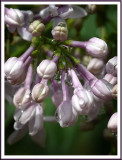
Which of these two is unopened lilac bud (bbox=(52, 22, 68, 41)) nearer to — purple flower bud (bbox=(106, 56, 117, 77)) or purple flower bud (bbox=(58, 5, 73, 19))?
purple flower bud (bbox=(58, 5, 73, 19))

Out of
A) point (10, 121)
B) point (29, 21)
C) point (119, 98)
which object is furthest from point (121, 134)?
point (10, 121)

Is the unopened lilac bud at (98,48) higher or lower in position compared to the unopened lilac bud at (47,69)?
higher

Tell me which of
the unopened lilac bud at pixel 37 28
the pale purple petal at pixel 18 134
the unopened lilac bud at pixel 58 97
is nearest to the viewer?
the unopened lilac bud at pixel 37 28

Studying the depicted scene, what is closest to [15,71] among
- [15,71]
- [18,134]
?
[15,71]

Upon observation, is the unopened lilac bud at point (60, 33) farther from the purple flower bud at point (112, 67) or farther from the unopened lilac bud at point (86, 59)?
the unopened lilac bud at point (86, 59)

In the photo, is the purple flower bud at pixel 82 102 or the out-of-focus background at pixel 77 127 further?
the out-of-focus background at pixel 77 127

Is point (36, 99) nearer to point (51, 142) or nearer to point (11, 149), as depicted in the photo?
point (11, 149)

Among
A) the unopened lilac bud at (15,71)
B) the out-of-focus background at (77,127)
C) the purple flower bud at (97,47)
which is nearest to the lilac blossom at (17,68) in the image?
the unopened lilac bud at (15,71)
